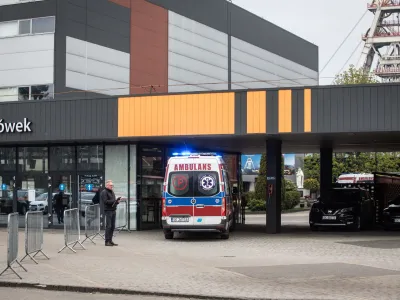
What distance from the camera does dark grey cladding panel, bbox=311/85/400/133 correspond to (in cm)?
2100

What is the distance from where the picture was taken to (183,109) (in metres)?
23.2

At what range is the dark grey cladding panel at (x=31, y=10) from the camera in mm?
39406

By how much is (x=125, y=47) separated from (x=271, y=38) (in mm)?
25218

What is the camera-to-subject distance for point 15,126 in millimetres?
25109

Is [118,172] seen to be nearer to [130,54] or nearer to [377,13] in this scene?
[130,54]

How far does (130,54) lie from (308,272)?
113 ft

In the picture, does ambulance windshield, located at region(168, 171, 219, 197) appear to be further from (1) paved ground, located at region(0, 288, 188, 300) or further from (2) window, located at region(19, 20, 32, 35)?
(2) window, located at region(19, 20, 32, 35)

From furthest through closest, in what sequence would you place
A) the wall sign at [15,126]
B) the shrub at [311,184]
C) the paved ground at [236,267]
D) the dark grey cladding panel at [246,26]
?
the shrub at [311,184]
the dark grey cladding panel at [246,26]
the wall sign at [15,126]
the paved ground at [236,267]

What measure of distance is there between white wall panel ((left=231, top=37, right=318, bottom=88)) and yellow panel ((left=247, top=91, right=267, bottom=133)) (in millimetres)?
35755

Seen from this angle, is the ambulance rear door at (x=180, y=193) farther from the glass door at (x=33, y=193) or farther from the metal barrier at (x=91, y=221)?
the glass door at (x=33, y=193)

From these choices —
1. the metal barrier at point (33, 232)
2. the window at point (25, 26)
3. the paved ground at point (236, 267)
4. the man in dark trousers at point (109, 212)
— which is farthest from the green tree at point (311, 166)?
the metal barrier at point (33, 232)

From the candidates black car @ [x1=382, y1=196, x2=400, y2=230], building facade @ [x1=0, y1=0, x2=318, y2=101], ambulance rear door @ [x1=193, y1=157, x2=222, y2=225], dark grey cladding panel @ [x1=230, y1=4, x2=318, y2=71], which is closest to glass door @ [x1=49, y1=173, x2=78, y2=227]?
building facade @ [x1=0, y1=0, x2=318, y2=101]

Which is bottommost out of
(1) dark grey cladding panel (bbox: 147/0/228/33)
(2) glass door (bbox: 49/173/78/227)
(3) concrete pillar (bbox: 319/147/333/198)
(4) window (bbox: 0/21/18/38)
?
(2) glass door (bbox: 49/173/78/227)

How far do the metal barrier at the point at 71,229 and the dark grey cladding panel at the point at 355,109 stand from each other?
799 cm
